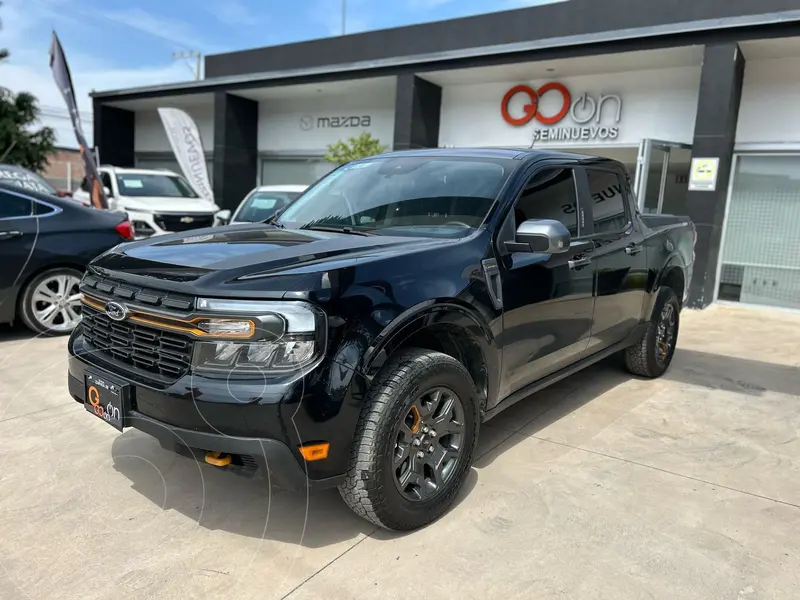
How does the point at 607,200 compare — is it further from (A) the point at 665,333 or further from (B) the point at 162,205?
(B) the point at 162,205

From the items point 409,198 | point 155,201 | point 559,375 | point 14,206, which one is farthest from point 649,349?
point 155,201

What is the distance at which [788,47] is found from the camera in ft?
29.4

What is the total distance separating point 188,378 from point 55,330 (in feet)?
15.0

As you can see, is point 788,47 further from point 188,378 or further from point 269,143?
point 269,143

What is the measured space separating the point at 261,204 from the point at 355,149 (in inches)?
168

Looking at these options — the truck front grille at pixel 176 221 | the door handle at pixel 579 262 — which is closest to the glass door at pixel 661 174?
the door handle at pixel 579 262

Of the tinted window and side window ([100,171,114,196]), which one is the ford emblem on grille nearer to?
the tinted window

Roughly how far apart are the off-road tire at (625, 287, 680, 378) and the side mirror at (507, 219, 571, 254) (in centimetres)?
225

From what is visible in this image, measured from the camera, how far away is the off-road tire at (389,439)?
99.7 inches

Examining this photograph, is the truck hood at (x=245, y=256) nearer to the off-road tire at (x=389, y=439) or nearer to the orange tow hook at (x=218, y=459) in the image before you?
the off-road tire at (x=389, y=439)

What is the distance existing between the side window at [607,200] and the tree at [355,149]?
9.49 metres

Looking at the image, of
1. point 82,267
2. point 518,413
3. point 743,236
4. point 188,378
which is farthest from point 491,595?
point 743,236

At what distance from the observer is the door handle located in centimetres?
381

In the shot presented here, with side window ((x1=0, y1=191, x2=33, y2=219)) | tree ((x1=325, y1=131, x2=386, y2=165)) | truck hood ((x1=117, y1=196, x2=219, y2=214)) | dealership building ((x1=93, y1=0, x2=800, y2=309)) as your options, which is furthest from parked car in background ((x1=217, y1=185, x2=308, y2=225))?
side window ((x1=0, y1=191, x2=33, y2=219))
